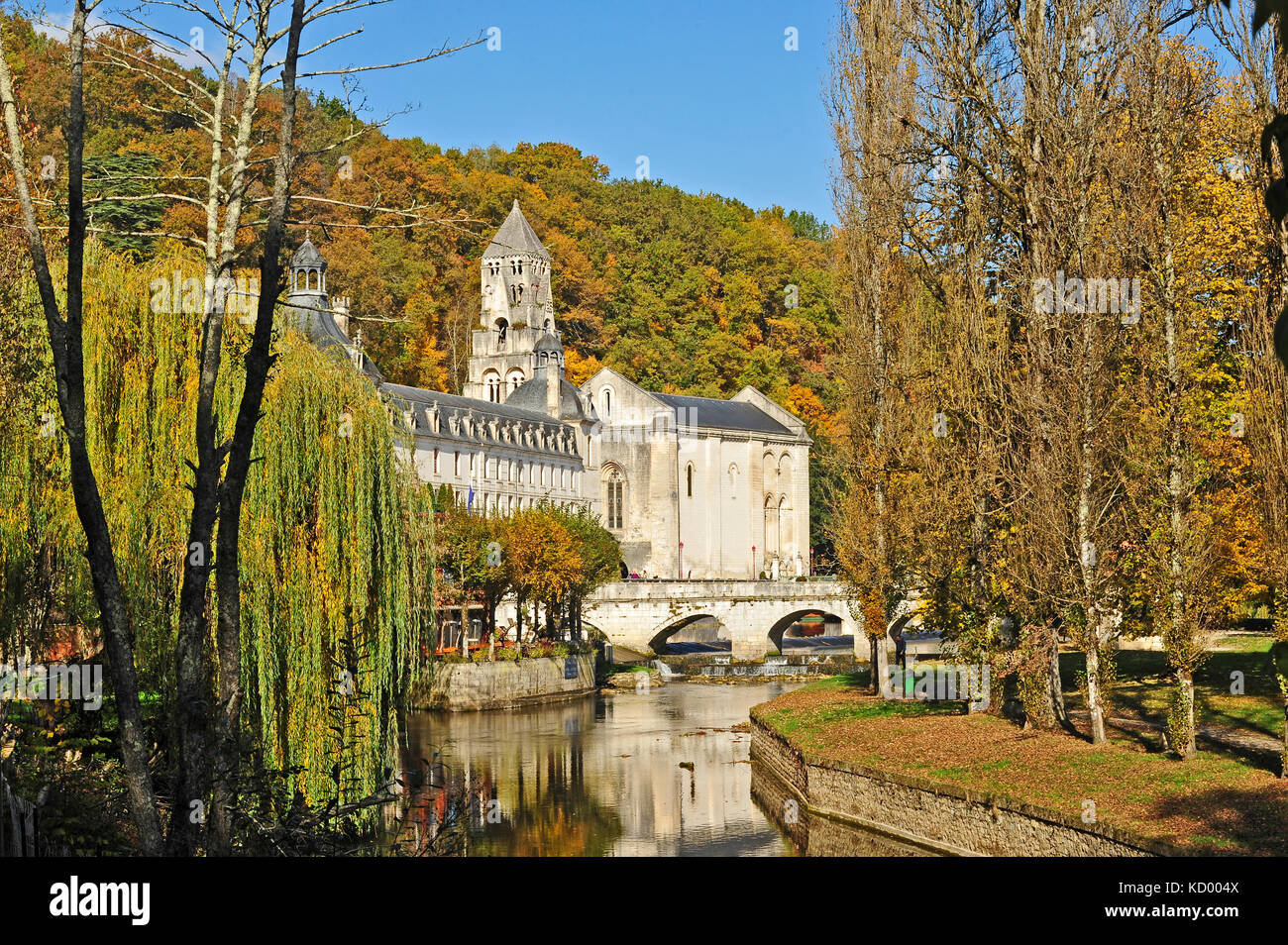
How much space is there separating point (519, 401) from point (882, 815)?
62752mm

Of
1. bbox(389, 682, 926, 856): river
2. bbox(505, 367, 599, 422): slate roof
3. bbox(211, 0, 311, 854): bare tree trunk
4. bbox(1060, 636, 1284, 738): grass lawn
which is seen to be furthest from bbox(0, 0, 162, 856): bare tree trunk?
bbox(505, 367, 599, 422): slate roof

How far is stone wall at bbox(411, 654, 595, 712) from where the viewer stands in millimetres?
45562

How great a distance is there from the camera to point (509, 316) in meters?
90.3

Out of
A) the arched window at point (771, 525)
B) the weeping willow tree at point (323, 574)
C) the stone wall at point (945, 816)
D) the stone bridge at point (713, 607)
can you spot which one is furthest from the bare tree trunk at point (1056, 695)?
the arched window at point (771, 525)

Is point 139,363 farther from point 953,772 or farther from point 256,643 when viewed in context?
point 953,772

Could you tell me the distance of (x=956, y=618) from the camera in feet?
89.8

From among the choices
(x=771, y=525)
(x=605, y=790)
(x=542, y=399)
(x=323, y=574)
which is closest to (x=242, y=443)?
(x=323, y=574)

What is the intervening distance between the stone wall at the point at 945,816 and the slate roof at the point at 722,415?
58810 millimetres

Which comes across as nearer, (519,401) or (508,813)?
(508,813)

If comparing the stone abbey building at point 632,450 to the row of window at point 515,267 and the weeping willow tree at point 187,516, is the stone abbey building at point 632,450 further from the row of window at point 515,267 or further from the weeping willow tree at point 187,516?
the weeping willow tree at point 187,516

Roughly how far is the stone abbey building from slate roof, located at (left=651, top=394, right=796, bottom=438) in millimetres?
93

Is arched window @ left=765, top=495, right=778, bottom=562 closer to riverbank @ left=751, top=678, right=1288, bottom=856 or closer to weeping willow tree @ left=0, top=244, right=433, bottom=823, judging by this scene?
riverbank @ left=751, top=678, right=1288, bottom=856

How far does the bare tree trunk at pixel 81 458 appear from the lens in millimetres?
9586

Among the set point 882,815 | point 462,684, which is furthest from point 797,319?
point 882,815
